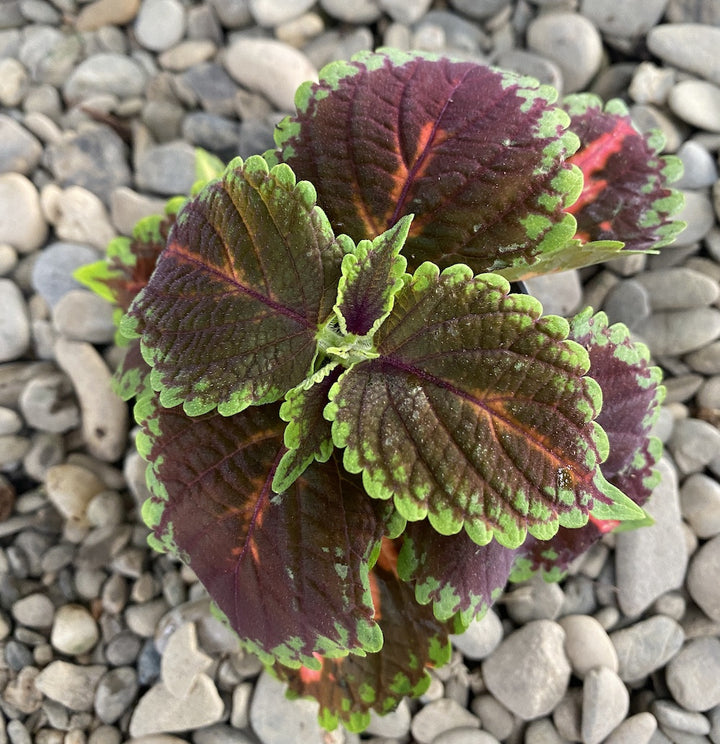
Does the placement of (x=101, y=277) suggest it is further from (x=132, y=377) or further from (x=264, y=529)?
(x=264, y=529)

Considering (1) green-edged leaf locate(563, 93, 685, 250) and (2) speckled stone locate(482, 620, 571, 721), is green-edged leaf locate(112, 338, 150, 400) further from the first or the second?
(2) speckled stone locate(482, 620, 571, 721)

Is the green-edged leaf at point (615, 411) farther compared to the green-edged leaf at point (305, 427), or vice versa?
the green-edged leaf at point (615, 411)

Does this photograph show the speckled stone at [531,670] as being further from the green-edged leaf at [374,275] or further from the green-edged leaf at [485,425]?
the green-edged leaf at [374,275]

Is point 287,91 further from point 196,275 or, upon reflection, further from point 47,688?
point 47,688

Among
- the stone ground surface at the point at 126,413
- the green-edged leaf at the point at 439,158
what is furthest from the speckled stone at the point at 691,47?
the green-edged leaf at the point at 439,158

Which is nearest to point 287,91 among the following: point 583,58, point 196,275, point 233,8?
point 233,8
